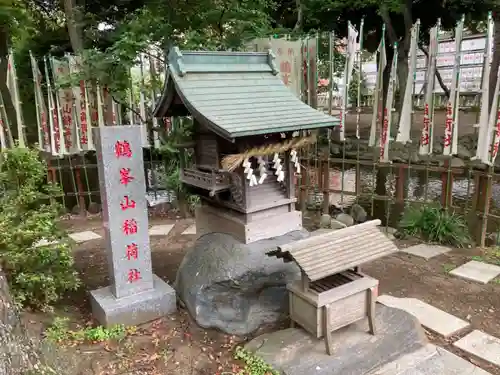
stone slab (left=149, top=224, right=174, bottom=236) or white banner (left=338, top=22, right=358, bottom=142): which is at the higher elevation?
white banner (left=338, top=22, right=358, bottom=142)

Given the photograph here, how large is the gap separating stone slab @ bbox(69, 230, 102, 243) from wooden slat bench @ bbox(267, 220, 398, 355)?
6419 mm

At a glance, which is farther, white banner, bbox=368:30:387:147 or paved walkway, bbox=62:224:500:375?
white banner, bbox=368:30:387:147

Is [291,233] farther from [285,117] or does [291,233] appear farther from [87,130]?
[87,130]

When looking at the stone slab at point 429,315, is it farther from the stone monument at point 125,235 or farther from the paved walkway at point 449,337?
the stone monument at point 125,235

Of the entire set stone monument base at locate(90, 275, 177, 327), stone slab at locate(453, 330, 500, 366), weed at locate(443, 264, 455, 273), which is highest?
stone monument base at locate(90, 275, 177, 327)

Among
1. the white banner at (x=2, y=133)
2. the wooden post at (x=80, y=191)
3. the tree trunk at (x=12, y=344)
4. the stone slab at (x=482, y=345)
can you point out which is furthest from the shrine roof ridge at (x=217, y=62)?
the wooden post at (x=80, y=191)

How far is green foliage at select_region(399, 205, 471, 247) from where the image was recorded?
8.56 m

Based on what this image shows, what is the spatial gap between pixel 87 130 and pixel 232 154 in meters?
6.66

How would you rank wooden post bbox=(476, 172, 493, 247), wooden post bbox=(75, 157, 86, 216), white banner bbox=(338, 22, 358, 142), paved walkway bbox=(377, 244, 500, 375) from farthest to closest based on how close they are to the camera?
wooden post bbox=(75, 157, 86, 216) < white banner bbox=(338, 22, 358, 142) < wooden post bbox=(476, 172, 493, 247) < paved walkway bbox=(377, 244, 500, 375)

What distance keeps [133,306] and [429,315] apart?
4.20 meters

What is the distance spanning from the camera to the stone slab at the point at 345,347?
4503mm

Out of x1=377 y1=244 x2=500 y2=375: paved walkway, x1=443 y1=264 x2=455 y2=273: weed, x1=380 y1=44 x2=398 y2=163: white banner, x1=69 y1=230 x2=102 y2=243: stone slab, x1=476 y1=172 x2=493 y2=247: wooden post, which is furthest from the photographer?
x1=69 y1=230 x2=102 y2=243: stone slab

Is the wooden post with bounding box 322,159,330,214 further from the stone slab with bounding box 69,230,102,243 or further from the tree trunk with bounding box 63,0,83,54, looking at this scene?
the tree trunk with bounding box 63,0,83,54

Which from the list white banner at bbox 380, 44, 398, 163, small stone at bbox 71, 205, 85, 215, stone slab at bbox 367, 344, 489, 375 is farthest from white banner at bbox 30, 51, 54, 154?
stone slab at bbox 367, 344, 489, 375
